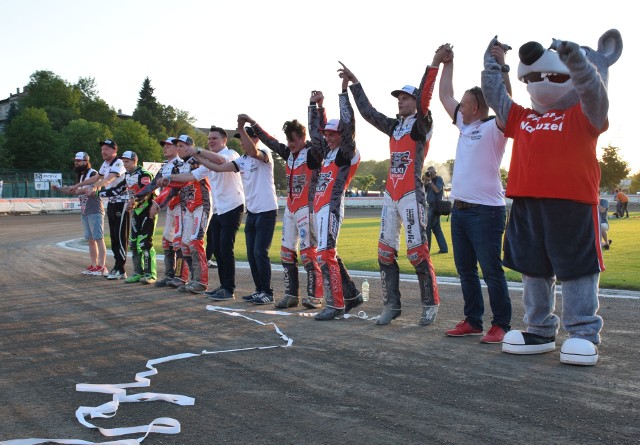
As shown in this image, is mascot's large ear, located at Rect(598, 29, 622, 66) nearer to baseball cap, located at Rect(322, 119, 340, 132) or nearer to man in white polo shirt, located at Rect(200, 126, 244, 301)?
baseball cap, located at Rect(322, 119, 340, 132)

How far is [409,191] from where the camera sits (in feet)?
21.4

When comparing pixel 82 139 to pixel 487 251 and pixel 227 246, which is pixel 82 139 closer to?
pixel 227 246

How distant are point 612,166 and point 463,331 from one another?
81219mm

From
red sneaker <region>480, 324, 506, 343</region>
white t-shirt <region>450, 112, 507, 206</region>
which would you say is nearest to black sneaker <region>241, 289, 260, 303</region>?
white t-shirt <region>450, 112, 507, 206</region>

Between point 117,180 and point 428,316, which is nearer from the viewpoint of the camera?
point 428,316

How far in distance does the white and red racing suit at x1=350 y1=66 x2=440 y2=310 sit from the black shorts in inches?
54.1

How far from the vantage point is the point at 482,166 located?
5992mm

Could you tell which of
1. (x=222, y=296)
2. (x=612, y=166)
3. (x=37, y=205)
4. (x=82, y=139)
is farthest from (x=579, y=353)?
(x=82, y=139)

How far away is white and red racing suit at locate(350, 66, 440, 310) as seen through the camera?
6.44 meters

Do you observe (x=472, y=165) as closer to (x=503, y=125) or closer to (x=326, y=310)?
(x=503, y=125)

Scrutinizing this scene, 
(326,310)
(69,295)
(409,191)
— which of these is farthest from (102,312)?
(409,191)

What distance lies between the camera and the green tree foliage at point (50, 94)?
10938cm

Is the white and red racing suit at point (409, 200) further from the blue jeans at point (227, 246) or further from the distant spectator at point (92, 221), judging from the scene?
the distant spectator at point (92, 221)

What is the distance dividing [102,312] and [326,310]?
2.67m
